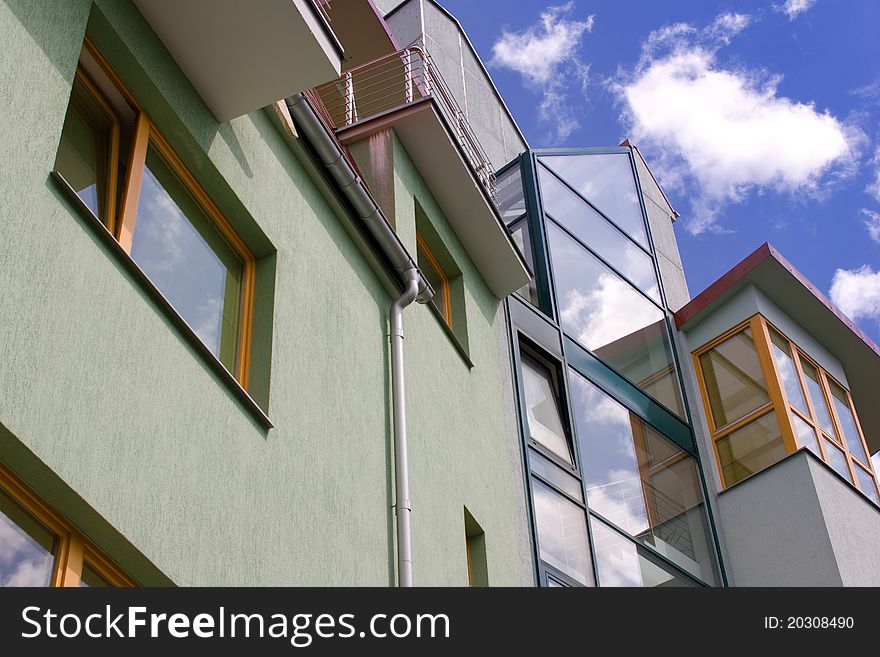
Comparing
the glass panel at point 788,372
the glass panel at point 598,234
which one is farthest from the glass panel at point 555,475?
the glass panel at point 598,234

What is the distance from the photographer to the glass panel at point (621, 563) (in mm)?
12281

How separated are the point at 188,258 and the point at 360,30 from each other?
6931 millimetres

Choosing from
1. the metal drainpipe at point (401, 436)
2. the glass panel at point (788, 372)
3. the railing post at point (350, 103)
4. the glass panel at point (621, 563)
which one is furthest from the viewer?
the glass panel at point (788, 372)

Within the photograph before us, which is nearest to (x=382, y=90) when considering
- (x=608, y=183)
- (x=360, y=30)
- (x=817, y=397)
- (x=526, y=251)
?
(x=360, y=30)

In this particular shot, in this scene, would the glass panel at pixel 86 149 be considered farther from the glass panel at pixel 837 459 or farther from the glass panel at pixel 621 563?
the glass panel at pixel 837 459

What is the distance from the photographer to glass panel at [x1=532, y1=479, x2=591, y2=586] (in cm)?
1145

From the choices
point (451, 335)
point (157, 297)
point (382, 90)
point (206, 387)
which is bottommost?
point (206, 387)

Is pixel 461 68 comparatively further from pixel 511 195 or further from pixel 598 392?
pixel 598 392

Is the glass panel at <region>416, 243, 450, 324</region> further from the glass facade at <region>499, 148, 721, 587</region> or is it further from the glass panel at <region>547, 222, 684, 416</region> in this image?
the glass panel at <region>547, 222, 684, 416</region>

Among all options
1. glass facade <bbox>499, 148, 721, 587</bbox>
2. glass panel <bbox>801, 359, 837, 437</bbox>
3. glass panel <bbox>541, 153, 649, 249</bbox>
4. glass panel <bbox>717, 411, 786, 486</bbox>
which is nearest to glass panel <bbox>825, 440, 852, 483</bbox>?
glass panel <bbox>801, 359, 837, 437</bbox>

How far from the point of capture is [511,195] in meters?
16.4
